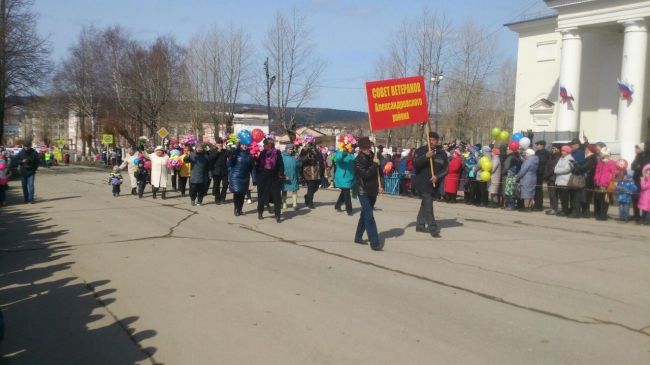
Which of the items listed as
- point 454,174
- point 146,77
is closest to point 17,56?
point 146,77

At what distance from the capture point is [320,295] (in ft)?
20.1

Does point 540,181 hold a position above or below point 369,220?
above

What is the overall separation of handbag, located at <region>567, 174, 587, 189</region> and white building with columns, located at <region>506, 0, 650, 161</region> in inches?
511

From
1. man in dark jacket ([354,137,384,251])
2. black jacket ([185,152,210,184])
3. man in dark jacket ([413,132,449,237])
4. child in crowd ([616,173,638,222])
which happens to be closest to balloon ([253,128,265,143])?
black jacket ([185,152,210,184])

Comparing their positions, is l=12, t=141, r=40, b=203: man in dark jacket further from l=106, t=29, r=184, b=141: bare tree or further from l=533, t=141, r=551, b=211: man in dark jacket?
l=106, t=29, r=184, b=141: bare tree

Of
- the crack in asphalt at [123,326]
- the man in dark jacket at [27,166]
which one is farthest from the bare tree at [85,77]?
the crack in asphalt at [123,326]

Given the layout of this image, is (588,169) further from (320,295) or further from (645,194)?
(320,295)

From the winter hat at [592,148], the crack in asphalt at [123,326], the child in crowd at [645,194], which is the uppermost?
the winter hat at [592,148]

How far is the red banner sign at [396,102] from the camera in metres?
10.5

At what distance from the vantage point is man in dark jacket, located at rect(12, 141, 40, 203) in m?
16.2

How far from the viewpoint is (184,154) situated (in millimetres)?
18188

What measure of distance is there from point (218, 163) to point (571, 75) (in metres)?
19.9

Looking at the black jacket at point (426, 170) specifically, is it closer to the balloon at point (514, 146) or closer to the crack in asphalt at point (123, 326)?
the balloon at point (514, 146)

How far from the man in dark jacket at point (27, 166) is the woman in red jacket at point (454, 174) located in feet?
41.2
